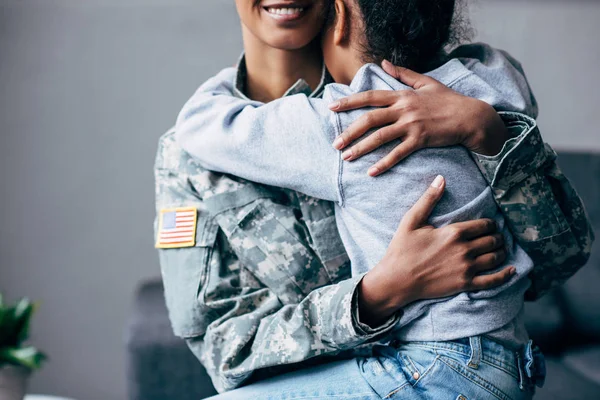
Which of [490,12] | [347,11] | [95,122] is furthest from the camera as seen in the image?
[490,12]

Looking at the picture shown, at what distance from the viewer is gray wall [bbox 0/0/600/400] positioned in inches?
91.0

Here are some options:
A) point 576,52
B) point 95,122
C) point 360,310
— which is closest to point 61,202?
point 95,122

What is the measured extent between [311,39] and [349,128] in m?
0.26

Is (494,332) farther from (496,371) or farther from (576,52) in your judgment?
(576,52)

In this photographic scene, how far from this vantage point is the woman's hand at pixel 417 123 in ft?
2.99

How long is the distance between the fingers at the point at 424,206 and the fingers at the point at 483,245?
8 centimetres

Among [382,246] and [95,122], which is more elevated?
[382,246]

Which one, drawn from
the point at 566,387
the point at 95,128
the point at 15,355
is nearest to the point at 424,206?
the point at 566,387

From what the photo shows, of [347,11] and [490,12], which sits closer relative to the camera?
[347,11]

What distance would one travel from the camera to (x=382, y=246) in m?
0.96

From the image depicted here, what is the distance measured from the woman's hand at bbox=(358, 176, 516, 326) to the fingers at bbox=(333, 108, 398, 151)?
0.33 ft

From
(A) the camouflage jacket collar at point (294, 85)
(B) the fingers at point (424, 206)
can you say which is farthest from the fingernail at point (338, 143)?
(A) the camouflage jacket collar at point (294, 85)

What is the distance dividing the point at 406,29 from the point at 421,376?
49 centimetres

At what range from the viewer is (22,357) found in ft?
5.55
